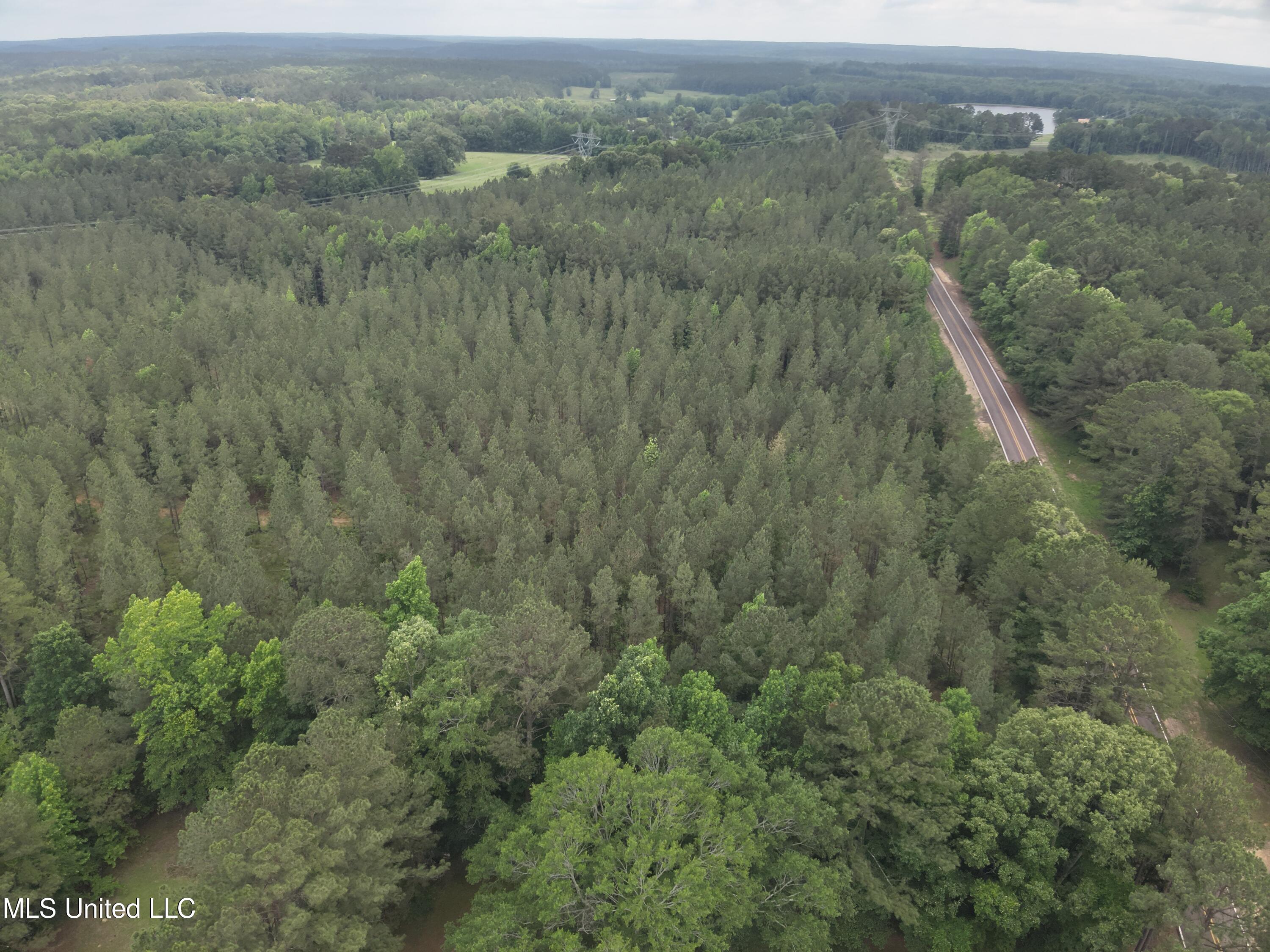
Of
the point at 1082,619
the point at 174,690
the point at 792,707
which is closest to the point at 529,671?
the point at 792,707

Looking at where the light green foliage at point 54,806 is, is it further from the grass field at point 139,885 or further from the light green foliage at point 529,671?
the light green foliage at point 529,671

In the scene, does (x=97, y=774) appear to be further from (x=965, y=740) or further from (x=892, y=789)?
(x=965, y=740)

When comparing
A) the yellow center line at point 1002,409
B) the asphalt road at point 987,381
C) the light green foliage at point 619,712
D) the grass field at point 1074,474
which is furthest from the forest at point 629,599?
the yellow center line at point 1002,409

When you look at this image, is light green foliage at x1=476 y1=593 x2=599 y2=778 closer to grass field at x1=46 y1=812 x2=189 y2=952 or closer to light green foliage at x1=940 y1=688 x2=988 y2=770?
grass field at x1=46 y1=812 x2=189 y2=952

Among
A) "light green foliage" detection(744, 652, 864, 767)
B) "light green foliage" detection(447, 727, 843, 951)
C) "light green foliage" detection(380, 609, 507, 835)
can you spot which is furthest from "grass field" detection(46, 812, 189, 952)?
"light green foliage" detection(744, 652, 864, 767)

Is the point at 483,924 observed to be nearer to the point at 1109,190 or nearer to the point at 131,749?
the point at 131,749

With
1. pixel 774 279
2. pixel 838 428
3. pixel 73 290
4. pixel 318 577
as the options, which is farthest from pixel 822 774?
pixel 73 290
